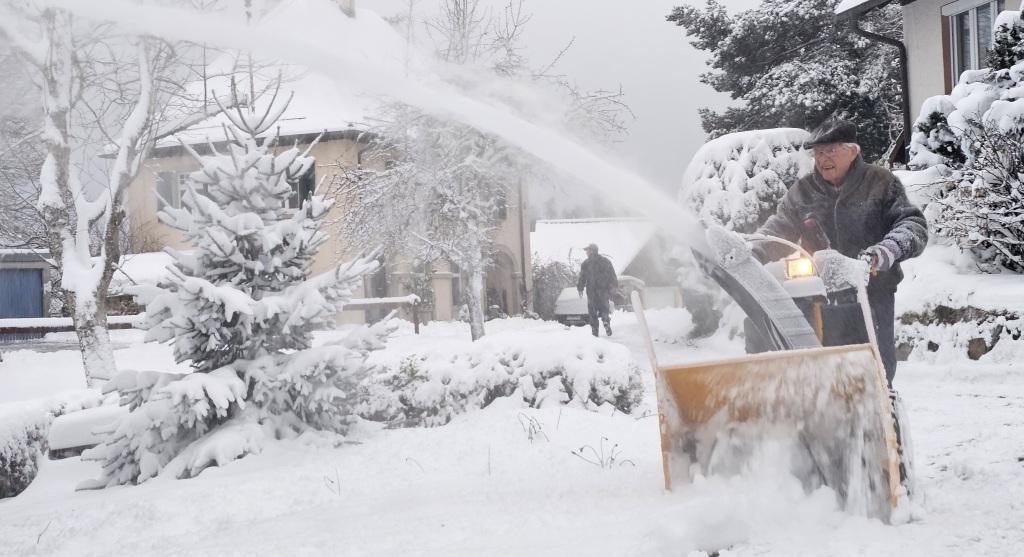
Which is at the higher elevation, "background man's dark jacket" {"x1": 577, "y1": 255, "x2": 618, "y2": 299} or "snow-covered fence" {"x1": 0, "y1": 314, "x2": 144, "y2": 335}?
"background man's dark jacket" {"x1": 577, "y1": 255, "x2": 618, "y2": 299}

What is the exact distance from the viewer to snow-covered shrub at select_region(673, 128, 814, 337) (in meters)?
11.6

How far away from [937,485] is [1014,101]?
22.2ft

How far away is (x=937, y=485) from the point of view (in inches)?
148

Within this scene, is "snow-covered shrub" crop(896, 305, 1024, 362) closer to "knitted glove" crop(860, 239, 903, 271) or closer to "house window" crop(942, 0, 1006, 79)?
"knitted glove" crop(860, 239, 903, 271)

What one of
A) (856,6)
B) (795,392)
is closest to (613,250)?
(856,6)

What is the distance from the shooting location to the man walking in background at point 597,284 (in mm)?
14719

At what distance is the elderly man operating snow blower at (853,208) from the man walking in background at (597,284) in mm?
10122

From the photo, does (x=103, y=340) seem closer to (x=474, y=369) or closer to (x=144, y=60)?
(x=144, y=60)

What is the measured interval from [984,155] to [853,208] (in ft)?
17.0

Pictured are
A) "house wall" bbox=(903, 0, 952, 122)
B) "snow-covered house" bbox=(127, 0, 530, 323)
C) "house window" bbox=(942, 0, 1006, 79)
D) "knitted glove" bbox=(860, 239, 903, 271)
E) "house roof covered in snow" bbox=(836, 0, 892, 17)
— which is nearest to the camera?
"knitted glove" bbox=(860, 239, 903, 271)

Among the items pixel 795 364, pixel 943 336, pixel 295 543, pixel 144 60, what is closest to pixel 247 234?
pixel 295 543

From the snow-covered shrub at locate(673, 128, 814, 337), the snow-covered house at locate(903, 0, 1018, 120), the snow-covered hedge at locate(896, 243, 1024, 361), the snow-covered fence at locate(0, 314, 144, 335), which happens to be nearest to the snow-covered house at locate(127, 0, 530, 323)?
the snow-covered fence at locate(0, 314, 144, 335)

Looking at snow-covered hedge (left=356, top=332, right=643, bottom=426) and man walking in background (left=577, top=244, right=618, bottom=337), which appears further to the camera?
man walking in background (left=577, top=244, right=618, bottom=337)

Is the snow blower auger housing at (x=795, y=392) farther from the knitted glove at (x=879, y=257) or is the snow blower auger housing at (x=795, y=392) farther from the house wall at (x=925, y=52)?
the house wall at (x=925, y=52)
